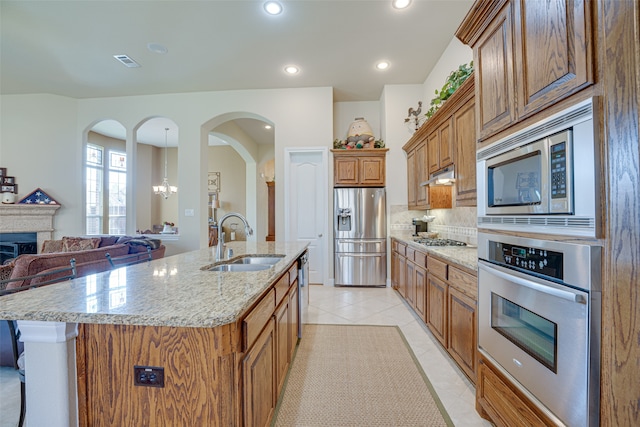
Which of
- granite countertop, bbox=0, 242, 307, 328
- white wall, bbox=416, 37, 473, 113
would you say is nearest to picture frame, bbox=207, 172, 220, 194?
white wall, bbox=416, 37, 473, 113

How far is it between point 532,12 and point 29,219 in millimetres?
6918

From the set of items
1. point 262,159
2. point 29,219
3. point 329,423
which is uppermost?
point 262,159

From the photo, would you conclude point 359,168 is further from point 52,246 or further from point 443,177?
point 52,246

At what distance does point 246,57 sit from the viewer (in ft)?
11.8

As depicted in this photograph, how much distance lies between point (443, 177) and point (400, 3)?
1.85 metres

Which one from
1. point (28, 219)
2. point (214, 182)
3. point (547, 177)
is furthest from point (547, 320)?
point (214, 182)

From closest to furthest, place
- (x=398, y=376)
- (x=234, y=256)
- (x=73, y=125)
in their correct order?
1. (x=398, y=376)
2. (x=234, y=256)
3. (x=73, y=125)

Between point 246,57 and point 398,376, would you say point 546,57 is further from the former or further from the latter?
point 246,57

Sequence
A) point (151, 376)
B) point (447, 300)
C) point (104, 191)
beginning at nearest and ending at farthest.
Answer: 1. point (151, 376)
2. point (447, 300)
3. point (104, 191)

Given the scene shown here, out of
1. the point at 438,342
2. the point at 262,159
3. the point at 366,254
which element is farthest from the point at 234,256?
the point at 262,159

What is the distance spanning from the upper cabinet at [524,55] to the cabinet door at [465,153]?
667 millimetres

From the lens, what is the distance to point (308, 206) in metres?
4.46

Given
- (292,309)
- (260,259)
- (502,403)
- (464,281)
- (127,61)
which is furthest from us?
(127,61)

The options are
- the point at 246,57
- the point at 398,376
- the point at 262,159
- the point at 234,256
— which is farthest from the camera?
the point at 262,159
